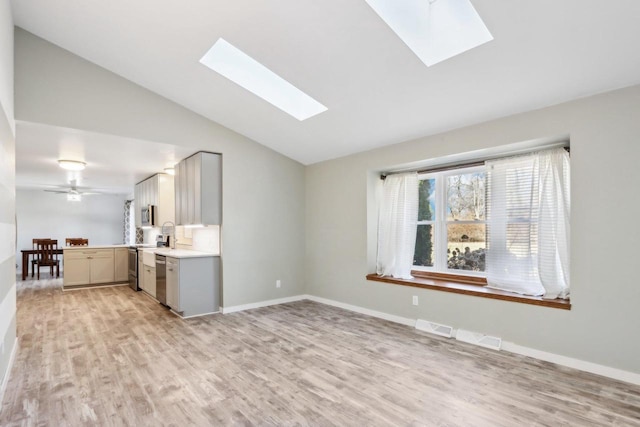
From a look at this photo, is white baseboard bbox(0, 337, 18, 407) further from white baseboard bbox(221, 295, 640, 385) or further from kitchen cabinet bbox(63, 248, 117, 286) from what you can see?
kitchen cabinet bbox(63, 248, 117, 286)

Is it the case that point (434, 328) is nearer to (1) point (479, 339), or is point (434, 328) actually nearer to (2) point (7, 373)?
(1) point (479, 339)

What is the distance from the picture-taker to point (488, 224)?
12.1 ft

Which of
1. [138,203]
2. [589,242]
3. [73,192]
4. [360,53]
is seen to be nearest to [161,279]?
[138,203]

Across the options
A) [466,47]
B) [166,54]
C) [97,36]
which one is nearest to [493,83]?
[466,47]

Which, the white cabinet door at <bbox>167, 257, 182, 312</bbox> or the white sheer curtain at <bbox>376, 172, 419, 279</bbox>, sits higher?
the white sheer curtain at <bbox>376, 172, 419, 279</bbox>

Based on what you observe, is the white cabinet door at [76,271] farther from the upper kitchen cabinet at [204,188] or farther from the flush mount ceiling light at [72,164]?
the upper kitchen cabinet at [204,188]

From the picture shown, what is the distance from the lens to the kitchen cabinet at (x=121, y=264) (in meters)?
7.26

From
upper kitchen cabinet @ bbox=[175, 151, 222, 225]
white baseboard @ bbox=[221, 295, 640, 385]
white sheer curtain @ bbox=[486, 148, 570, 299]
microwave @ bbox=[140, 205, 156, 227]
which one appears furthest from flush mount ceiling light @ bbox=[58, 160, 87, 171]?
white sheer curtain @ bbox=[486, 148, 570, 299]

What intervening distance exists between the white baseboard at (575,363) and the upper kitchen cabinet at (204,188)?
4008 mm

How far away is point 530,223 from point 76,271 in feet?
26.7

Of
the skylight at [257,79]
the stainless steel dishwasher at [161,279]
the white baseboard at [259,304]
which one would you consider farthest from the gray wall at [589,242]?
the stainless steel dishwasher at [161,279]

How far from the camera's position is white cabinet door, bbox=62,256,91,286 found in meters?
6.73

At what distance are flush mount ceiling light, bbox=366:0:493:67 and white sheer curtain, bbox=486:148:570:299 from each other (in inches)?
58.2

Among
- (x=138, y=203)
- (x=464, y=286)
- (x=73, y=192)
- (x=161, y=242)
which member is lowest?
(x=464, y=286)
